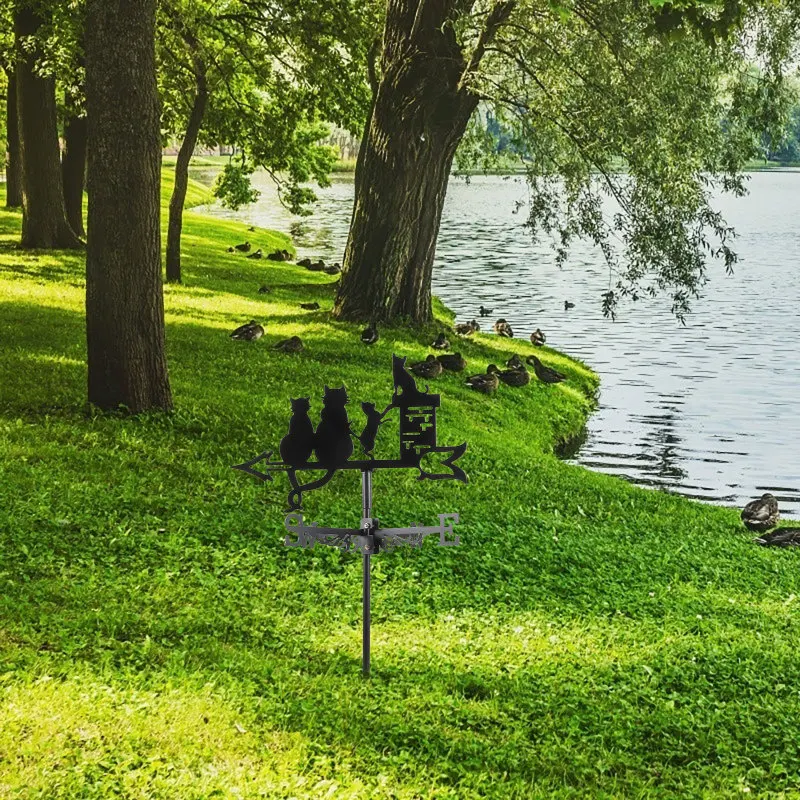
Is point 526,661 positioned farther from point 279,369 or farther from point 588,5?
point 588,5

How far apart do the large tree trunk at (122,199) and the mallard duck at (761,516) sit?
27.4ft

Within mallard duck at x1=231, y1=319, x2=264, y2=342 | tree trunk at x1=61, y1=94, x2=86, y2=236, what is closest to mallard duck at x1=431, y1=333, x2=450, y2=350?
mallard duck at x1=231, y1=319, x2=264, y2=342

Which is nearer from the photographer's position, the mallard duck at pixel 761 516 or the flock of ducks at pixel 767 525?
the flock of ducks at pixel 767 525

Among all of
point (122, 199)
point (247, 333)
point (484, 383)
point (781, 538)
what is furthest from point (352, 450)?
point (484, 383)

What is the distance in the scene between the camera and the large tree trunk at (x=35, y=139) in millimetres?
29359

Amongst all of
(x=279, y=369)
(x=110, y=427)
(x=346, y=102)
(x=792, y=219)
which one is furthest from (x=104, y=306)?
(x=792, y=219)

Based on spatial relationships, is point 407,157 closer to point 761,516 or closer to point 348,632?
point 761,516

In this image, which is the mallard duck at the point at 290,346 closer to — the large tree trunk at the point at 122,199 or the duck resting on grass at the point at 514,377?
the duck resting on grass at the point at 514,377

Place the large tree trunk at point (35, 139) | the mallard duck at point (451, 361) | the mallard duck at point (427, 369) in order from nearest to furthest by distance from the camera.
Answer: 1. the mallard duck at point (427, 369)
2. the mallard duck at point (451, 361)
3. the large tree trunk at point (35, 139)

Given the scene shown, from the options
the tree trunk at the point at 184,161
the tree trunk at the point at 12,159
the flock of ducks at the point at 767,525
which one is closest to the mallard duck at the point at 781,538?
the flock of ducks at the point at 767,525

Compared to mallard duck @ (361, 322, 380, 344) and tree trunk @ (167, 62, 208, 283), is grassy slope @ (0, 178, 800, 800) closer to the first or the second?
mallard duck @ (361, 322, 380, 344)

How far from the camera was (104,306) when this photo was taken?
45.1ft

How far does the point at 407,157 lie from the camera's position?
23.4m

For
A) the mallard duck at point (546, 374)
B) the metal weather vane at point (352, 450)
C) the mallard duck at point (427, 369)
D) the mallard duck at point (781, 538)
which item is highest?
the metal weather vane at point (352, 450)
